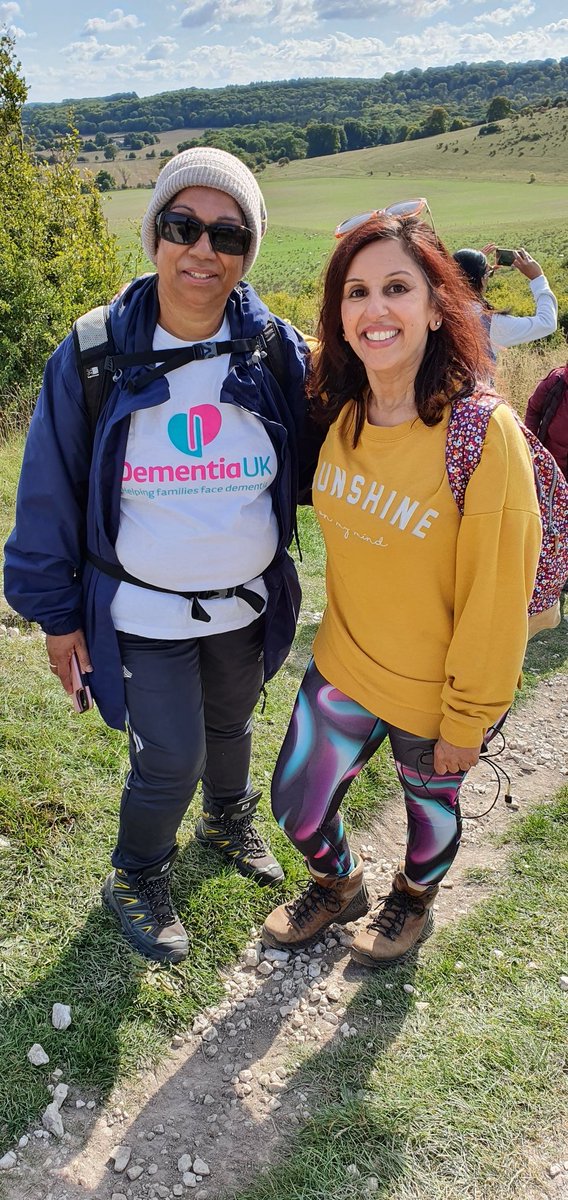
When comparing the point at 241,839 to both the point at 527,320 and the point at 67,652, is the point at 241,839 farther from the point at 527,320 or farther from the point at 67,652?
the point at 527,320

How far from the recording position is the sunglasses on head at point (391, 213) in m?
2.13

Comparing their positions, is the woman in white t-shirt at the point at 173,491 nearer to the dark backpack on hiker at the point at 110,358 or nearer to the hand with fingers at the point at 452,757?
the dark backpack on hiker at the point at 110,358

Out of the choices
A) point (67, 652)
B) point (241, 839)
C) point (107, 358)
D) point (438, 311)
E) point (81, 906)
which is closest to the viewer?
point (438, 311)

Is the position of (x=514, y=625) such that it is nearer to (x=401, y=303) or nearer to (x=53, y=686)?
(x=401, y=303)

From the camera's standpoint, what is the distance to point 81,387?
223 cm

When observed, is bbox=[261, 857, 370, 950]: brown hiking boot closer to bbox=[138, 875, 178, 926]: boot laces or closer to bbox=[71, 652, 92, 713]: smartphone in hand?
bbox=[138, 875, 178, 926]: boot laces

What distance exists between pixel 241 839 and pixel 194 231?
2246 mm

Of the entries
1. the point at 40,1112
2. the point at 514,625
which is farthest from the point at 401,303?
the point at 40,1112

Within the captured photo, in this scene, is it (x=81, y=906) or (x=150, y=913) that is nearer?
(x=150, y=913)

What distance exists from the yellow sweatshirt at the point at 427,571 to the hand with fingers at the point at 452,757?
0.15 feet

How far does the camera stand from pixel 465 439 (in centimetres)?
199

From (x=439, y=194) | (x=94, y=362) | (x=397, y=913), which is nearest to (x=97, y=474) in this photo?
(x=94, y=362)

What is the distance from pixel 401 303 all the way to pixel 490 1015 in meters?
2.28

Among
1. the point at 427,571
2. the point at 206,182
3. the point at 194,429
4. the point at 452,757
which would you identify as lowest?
the point at 452,757
